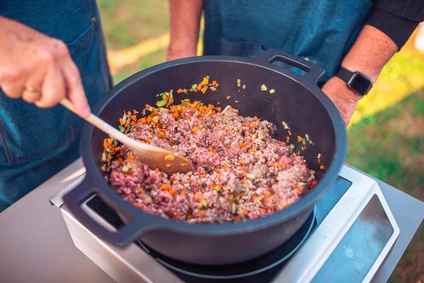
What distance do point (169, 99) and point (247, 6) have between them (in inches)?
24.6

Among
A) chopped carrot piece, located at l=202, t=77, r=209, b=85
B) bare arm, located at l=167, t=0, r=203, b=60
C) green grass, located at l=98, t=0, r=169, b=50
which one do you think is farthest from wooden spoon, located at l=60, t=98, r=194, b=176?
green grass, located at l=98, t=0, r=169, b=50

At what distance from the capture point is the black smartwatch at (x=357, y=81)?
4.80ft

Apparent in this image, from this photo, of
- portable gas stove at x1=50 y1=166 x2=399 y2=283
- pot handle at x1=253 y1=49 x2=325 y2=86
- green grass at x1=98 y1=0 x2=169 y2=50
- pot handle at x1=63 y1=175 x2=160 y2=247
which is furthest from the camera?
green grass at x1=98 y1=0 x2=169 y2=50

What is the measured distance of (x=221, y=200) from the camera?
3.27 feet

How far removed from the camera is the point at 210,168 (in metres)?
1.12

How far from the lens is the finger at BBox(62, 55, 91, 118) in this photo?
83 centimetres

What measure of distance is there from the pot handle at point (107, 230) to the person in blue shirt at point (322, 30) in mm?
1050

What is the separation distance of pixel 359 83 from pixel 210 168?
29.5 inches

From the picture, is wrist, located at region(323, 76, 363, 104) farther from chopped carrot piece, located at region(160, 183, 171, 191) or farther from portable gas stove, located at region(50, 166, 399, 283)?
chopped carrot piece, located at region(160, 183, 171, 191)

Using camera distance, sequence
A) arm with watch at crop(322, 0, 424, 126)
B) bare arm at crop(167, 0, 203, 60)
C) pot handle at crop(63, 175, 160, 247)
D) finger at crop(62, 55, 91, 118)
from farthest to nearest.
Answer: bare arm at crop(167, 0, 203, 60), arm with watch at crop(322, 0, 424, 126), finger at crop(62, 55, 91, 118), pot handle at crop(63, 175, 160, 247)

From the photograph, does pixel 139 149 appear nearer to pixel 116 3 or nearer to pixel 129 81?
pixel 129 81

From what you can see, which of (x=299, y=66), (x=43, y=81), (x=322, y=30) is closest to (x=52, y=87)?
(x=43, y=81)

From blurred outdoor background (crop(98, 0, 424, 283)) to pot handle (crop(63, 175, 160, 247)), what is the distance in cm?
180

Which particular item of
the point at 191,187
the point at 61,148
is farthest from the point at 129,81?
the point at 61,148
